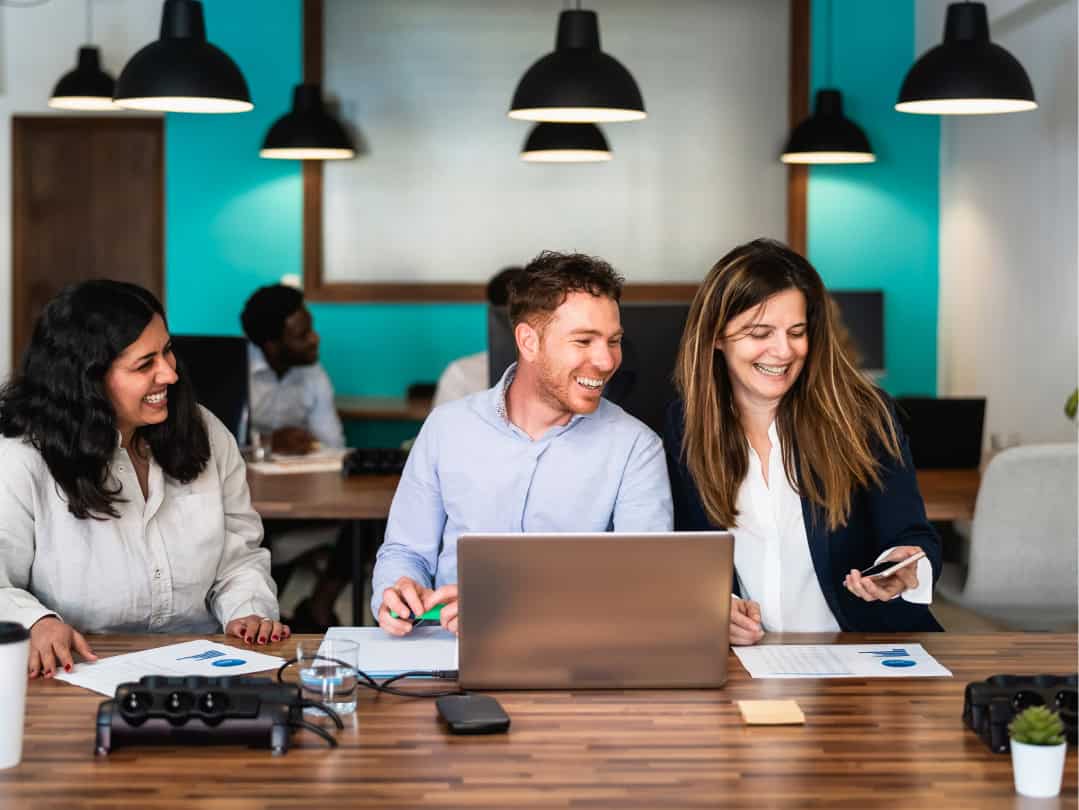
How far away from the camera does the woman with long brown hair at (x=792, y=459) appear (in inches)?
103

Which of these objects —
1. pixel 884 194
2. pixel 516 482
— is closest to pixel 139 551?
pixel 516 482

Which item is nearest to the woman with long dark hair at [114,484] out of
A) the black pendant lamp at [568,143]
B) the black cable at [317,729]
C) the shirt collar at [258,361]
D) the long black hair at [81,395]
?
the long black hair at [81,395]

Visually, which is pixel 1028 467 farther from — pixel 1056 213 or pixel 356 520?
pixel 1056 213

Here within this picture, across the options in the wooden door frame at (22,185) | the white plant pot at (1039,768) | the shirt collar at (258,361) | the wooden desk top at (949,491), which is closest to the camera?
the white plant pot at (1039,768)

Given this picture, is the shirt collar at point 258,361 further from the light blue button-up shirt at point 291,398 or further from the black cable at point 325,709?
the black cable at point 325,709

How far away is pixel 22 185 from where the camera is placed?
24.2 ft

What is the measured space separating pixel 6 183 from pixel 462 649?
6177 mm

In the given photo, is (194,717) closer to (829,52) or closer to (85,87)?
(85,87)

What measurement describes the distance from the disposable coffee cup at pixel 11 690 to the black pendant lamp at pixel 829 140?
5.32 meters

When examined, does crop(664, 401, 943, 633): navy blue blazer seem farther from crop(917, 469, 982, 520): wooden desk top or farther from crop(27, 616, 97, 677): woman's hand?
crop(27, 616, 97, 677): woman's hand

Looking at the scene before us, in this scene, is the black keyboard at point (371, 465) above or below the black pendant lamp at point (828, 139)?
below

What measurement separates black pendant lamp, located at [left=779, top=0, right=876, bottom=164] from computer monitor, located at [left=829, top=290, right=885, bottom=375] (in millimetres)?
633

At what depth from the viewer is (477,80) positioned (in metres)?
7.05

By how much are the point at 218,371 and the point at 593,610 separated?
2.66m
